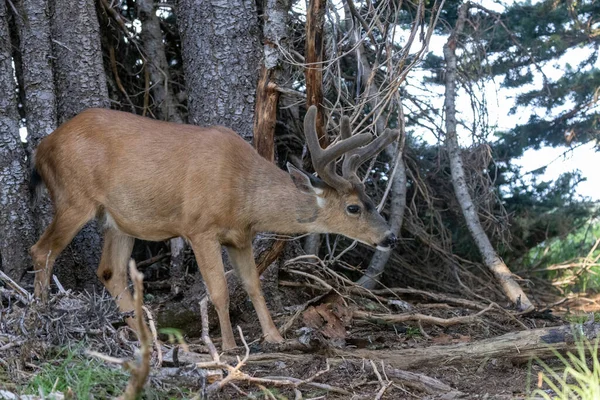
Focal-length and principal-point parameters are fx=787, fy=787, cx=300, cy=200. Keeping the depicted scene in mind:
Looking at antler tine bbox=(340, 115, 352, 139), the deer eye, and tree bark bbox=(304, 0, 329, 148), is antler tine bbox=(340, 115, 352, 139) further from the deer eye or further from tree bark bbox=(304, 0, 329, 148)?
the deer eye

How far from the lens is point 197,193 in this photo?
6.29 metres

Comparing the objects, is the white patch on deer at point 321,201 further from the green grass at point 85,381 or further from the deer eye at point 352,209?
the green grass at point 85,381

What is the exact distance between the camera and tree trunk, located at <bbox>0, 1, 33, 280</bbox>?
6.95m

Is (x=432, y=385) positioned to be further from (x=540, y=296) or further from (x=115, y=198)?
(x=540, y=296)

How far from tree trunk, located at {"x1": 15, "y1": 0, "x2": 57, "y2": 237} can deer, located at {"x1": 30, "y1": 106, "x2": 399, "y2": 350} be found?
0.54m

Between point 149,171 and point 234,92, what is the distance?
3.98ft

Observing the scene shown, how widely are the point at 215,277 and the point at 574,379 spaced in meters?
2.82

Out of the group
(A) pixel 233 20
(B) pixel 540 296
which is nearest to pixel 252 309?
(A) pixel 233 20

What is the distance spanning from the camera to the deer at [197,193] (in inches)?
249

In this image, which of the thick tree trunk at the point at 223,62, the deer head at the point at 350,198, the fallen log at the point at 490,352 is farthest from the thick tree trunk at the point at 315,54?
the fallen log at the point at 490,352

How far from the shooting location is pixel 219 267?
635 cm

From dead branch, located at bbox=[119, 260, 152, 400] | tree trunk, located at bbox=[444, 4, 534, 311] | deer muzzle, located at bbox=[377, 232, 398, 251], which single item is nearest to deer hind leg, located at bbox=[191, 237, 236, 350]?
deer muzzle, located at bbox=[377, 232, 398, 251]

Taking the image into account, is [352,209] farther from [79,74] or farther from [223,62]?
[79,74]

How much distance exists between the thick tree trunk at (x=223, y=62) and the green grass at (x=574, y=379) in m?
3.45
